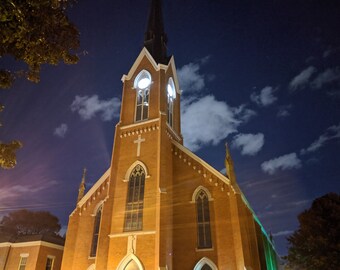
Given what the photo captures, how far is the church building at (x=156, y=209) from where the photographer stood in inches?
664

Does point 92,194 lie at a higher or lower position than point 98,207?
higher

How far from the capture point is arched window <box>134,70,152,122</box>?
76.4 feet

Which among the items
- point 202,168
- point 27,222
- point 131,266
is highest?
point 27,222

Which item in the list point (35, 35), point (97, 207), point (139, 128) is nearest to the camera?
point (35, 35)

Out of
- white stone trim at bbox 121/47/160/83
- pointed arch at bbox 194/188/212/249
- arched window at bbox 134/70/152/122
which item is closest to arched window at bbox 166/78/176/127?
arched window at bbox 134/70/152/122

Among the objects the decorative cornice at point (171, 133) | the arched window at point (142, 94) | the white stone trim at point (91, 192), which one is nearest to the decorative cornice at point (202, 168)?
the decorative cornice at point (171, 133)

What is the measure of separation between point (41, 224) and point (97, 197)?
32784 millimetres

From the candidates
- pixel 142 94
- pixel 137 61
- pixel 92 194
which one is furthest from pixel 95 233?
pixel 137 61

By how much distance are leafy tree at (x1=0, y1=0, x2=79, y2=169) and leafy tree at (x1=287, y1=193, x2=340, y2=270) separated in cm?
1946

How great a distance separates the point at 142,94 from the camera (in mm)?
24297

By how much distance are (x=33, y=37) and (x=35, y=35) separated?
0.07 metres

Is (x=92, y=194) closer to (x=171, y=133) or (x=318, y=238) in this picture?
(x=171, y=133)

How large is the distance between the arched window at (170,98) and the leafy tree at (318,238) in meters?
13.3

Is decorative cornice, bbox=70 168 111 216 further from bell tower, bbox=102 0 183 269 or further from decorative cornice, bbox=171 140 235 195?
decorative cornice, bbox=171 140 235 195
